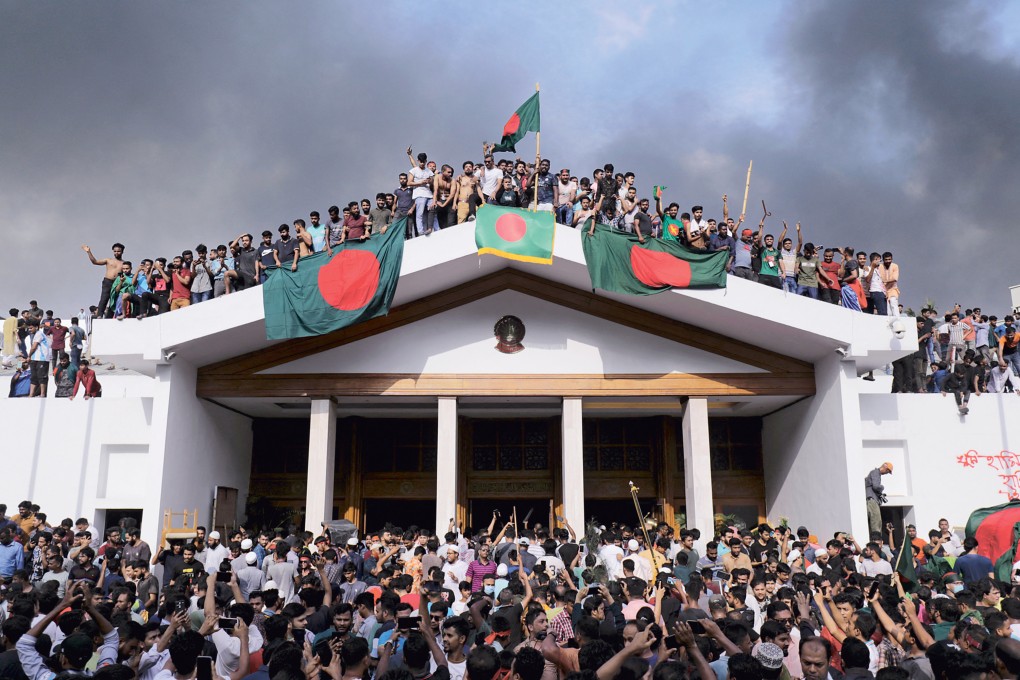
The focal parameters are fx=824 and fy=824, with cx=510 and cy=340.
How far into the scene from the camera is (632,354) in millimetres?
14031

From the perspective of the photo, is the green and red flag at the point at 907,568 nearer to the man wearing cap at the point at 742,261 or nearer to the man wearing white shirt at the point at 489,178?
the man wearing cap at the point at 742,261

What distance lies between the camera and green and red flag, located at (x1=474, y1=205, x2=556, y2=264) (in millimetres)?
12734

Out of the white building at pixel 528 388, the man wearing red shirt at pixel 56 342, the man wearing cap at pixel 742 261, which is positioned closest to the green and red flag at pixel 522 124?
the white building at pixel 528 388

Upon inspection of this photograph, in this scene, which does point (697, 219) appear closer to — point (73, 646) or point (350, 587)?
point (350, 587)

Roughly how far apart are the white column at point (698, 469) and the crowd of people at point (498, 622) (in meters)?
4.14

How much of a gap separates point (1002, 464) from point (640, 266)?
7310 mm

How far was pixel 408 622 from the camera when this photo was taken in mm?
4867

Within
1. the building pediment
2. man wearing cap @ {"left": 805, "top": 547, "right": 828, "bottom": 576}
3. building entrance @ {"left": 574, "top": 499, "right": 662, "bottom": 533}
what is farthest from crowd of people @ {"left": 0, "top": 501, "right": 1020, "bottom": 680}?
building entrance @ {"left": 574, "top": 499, "right": 662, "bottom": 533}

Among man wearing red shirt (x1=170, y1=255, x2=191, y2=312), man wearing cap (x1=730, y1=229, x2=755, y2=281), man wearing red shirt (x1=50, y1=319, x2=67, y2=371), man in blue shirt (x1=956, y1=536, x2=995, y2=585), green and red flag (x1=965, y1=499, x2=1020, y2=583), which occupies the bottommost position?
man in blue shirt (x1=956, y1=536, x2=995, y2=585)

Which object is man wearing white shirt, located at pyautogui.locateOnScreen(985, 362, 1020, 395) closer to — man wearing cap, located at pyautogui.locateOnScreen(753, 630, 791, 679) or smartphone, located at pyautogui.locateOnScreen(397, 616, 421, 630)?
man wearing cap, located at pyautogui.locateOnScreen(753, 630, 791, 679)

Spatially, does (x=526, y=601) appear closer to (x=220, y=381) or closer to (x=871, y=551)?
(x=871, y=551)

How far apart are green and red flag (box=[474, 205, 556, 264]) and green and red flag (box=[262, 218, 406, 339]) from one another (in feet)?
4.24

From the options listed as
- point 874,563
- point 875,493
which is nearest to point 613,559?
point 874,563

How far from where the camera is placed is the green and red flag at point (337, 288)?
1261cm
